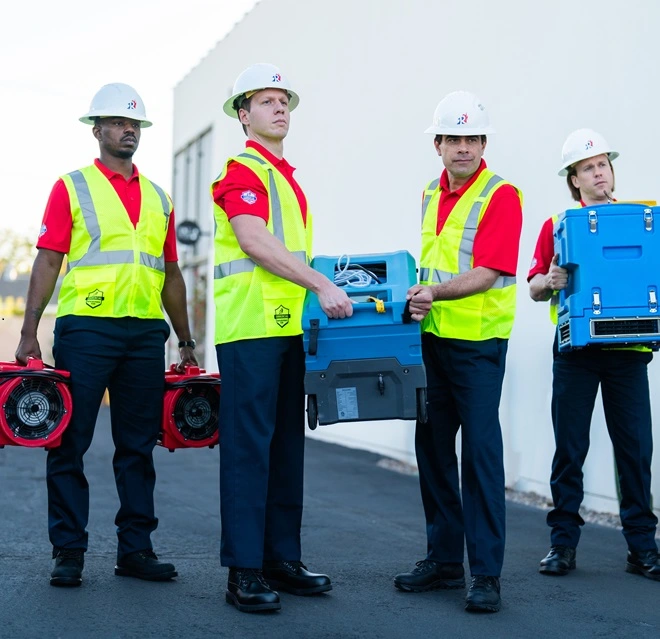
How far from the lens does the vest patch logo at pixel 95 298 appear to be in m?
4.52

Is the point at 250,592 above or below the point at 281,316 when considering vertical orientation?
below

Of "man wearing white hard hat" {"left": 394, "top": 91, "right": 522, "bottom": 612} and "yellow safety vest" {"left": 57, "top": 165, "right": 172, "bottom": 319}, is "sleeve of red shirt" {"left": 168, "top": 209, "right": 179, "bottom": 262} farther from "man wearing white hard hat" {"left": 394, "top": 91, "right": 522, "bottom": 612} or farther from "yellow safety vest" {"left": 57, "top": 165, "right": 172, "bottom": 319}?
"man wearing white hard hat" {"left": 394, "top": 91, "right": 522, "bottom": 612}

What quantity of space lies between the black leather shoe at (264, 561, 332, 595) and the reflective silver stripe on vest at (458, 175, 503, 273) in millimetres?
1380

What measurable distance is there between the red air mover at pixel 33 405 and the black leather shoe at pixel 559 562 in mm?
2252

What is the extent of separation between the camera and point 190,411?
479 cm

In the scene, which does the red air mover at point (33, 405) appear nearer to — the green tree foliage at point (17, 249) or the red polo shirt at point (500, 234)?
the red polo shirt at point (500, 234)

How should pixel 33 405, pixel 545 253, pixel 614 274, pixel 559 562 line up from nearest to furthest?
pixel 33 405
pixel 614 274
pixel 559 562
pixel 545 253

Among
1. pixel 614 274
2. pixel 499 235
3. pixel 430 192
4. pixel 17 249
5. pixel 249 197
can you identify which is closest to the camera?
pixel 249 197

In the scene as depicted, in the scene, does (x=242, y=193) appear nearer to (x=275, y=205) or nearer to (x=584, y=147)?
(x=275, y=205)

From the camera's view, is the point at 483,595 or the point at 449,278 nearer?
the point at 483,595

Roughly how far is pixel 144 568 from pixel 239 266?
1374 millimetres

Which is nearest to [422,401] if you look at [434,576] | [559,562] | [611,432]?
[434,576]

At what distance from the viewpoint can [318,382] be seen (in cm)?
407

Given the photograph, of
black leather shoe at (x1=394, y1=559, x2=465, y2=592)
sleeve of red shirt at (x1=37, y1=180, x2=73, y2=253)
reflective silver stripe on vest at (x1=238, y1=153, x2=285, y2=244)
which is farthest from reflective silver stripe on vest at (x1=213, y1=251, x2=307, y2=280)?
black leather shoe at (x1=394, y1=559, x2=465, y2=592)
